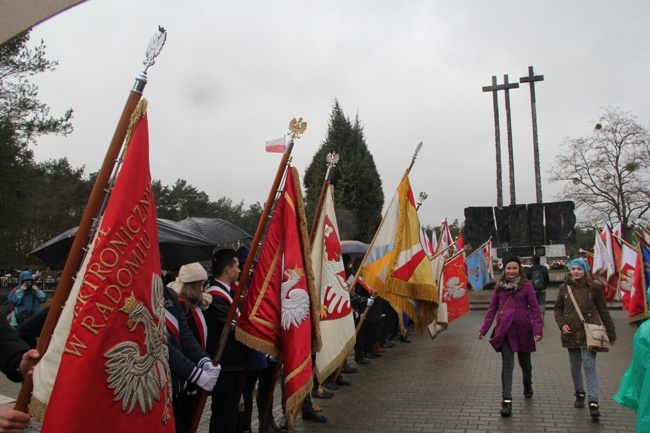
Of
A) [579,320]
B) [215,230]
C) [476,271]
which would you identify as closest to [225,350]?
[215,230]

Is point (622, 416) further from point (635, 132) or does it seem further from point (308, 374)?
point (635, 132)

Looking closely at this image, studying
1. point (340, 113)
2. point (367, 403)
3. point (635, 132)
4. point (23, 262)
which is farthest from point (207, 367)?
point (23, 262)

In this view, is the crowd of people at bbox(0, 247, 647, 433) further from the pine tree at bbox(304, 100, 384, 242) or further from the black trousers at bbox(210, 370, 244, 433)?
the pine tree at bbox(304, 100, 384, 242)

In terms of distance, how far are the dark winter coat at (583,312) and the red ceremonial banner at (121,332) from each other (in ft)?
18.3

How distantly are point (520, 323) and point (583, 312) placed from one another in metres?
0.78

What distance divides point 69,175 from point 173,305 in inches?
Result: 2030

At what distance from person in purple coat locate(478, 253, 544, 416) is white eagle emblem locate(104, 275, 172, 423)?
505cm

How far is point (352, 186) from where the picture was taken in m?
28.6

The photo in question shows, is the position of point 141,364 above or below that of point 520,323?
above

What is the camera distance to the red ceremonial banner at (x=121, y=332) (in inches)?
94.8

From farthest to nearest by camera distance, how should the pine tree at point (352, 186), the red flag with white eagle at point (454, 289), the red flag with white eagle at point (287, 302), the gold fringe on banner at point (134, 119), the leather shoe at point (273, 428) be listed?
the pine tree at point (352, 186), the red flag with white eagle at point (454, 289), the leather shoe at point (273, 428), the red flag with white eagle at point (287, 302), the gold fringe on banner at point (134, 119)

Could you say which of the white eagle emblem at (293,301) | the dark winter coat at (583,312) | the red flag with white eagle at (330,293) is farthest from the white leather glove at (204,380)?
the dark winter coat at (583,312)

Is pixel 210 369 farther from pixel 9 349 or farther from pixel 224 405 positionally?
pixel 9 349

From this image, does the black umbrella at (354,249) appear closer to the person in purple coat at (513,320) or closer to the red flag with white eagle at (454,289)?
the red flag with white eagle at (454,289)
